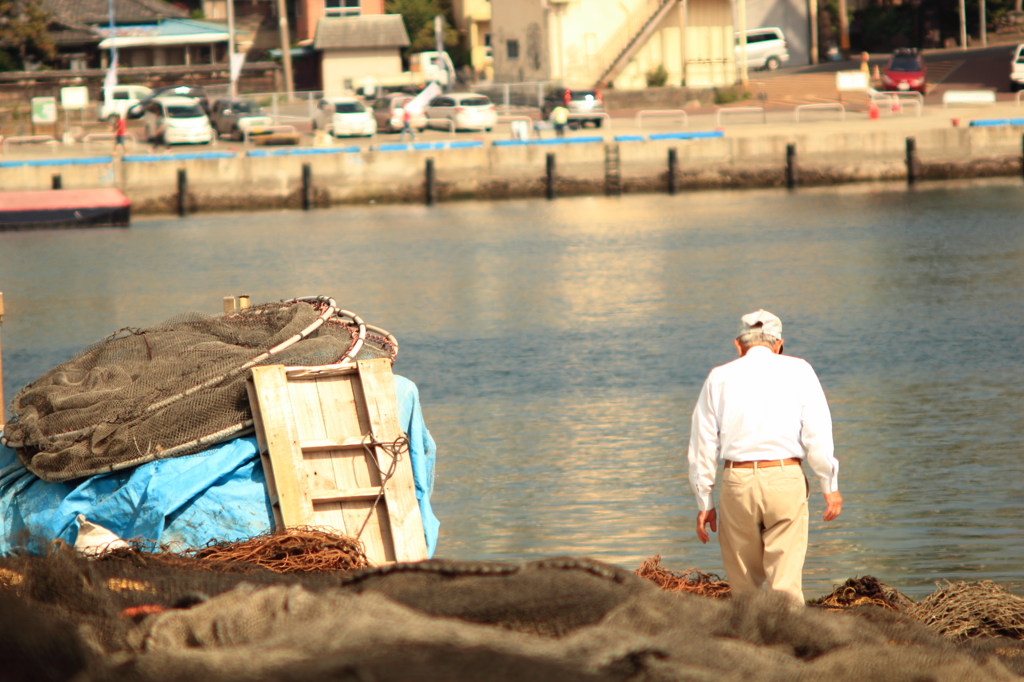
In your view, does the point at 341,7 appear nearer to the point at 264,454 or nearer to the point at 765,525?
the point at 264,454

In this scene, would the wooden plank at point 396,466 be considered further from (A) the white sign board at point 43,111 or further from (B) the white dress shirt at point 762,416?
(A) the white sign board at point 43,111

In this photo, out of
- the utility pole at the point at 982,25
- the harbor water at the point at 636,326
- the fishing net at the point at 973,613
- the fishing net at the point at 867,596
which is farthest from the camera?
the utility pole at the point at 982,25

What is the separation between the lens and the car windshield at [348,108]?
47969 millimetres

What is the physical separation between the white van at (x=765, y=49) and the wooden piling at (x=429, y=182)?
29.4m

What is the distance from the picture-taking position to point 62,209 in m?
39.4

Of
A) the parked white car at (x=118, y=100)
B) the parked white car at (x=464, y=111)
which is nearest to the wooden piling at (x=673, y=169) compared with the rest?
the parked white car at (x=464, y=111)

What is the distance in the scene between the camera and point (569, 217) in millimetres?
37906

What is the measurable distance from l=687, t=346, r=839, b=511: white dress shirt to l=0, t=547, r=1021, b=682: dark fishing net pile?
3.63 feet

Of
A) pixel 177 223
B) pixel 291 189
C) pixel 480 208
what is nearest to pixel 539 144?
pixel 480 208

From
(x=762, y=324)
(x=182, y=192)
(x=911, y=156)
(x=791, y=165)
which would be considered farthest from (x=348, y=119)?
(x=762, y=324)

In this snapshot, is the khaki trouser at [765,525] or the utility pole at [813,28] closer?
the khaki trouser at [765,525]

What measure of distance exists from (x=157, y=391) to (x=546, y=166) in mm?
35129

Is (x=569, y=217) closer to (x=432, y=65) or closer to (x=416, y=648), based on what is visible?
(x=432, y=65)

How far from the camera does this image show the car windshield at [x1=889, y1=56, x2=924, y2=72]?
52.5 meters
